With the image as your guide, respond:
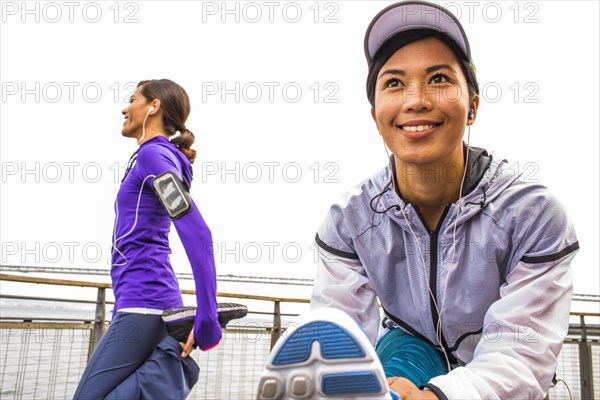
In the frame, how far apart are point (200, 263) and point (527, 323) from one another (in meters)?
1.31

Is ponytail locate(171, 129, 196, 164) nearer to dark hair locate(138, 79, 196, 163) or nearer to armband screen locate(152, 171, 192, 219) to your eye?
dark hair locate(138, 79, 196, 163)

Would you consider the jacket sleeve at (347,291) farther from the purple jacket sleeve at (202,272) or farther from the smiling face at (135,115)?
the smiling face at (135,115)

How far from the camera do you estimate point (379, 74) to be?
1988 mm

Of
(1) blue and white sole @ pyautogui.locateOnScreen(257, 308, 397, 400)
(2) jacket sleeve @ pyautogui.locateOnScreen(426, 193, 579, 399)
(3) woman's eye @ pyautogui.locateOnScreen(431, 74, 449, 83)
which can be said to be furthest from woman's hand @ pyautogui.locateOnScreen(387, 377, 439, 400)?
(3) woman's eye @ pyautogui.locateOnScreen(431, 74, 449, 83)

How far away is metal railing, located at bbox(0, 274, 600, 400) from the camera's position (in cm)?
314

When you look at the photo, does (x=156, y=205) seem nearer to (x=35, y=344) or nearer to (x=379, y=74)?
(x=379, y=74)

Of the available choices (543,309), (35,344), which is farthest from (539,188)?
(35,344)

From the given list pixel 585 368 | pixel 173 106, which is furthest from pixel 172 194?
pixel 585 368

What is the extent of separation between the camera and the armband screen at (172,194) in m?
2.36

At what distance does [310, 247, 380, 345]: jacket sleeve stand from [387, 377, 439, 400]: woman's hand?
594 millimetres

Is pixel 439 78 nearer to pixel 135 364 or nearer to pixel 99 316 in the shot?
pixel 135 364

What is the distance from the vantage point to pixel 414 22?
193 centimetres

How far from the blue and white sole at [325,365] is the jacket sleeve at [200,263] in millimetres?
1111

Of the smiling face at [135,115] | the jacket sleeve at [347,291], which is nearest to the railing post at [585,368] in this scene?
the jacket sleeve at [347,291]
